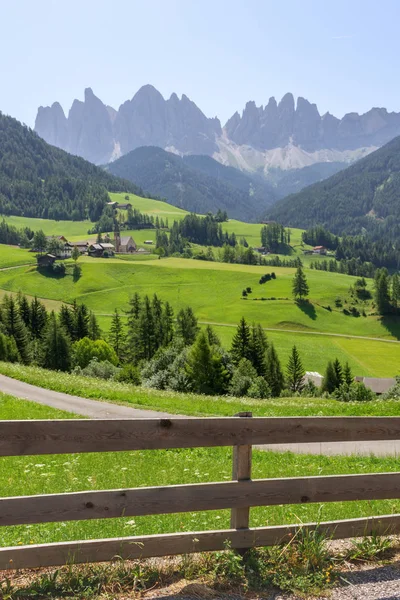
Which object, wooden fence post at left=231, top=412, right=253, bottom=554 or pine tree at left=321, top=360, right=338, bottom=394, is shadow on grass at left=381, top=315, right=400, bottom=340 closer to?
pine tree at left=321, top=360, right=338, bottom=394

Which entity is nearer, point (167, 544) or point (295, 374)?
point (167, 544)

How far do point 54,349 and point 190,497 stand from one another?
74.8 meters

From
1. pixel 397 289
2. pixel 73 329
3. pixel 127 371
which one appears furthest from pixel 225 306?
pixel 127 371

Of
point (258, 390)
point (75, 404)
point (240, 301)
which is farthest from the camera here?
point (240, 301)

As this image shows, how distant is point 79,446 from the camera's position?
668cm

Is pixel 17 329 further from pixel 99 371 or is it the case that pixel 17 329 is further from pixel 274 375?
pixel 274 375

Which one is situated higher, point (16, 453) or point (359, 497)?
point (16, 453)

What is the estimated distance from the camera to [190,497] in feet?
23.2

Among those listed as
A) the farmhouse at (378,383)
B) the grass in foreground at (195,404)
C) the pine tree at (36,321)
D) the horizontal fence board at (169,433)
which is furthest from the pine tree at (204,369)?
the horizontal fence board at (169,433)

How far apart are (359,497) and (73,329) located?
9209 cm

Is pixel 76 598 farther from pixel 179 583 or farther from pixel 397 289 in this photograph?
pixel 397 289

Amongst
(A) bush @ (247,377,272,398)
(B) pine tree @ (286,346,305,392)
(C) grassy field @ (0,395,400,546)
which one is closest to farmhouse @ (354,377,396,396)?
(B) pine tree @ (286,346,305,392)

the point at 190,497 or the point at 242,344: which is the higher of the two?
the point at 190,497

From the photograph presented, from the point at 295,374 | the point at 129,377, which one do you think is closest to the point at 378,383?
the point at 295,374
